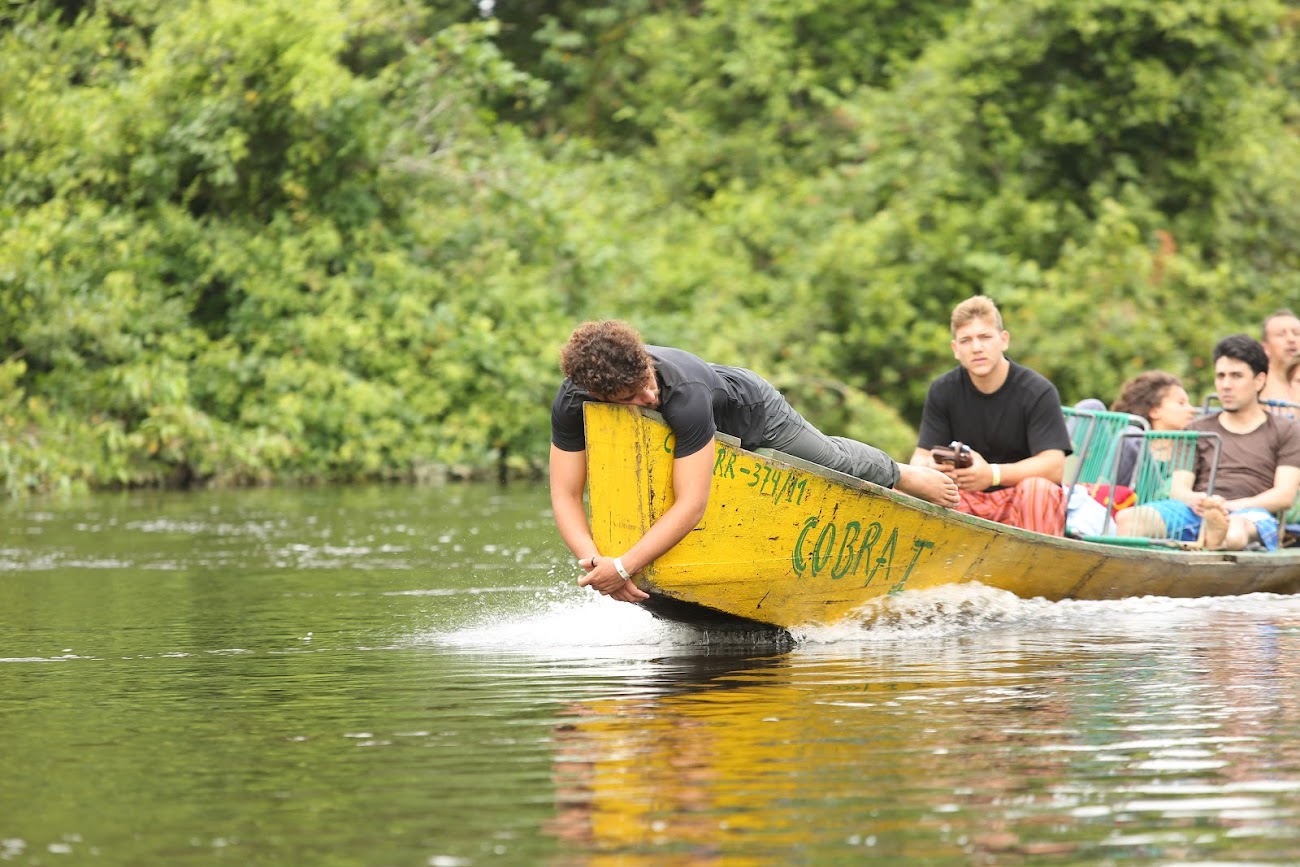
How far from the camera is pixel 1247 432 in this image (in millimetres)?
9773

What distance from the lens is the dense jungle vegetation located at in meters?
20.7

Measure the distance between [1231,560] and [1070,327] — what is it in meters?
14.0

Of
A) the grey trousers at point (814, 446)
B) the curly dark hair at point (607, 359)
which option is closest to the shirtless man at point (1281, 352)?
the grey trousers at point (814, 446)

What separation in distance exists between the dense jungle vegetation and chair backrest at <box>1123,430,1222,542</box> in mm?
12220

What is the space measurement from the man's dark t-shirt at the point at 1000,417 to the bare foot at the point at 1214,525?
3.27ft

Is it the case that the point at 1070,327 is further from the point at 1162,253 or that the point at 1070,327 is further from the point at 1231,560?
the point at 1231,560

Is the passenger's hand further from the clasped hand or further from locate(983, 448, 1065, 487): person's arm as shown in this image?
locate(983, 448, 1065, 487): person's arm

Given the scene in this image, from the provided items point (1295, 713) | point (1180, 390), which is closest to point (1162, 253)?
point (1180, 390)

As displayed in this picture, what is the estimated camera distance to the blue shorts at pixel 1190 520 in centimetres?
973

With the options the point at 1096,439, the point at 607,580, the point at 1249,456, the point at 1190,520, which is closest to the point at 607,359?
the point at 607,580

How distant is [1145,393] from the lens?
34.4ft

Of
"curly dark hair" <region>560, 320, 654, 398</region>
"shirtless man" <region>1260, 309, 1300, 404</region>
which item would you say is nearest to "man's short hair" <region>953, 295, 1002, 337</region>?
"curly dark hair" <region>560, 320, 654, 398</region>

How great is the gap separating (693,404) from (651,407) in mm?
159

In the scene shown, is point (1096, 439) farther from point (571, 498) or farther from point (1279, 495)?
point (571, 498)
